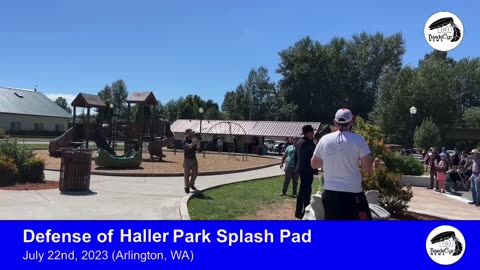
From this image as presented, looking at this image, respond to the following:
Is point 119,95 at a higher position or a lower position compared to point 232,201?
higher

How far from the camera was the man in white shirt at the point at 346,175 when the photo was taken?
486 cm

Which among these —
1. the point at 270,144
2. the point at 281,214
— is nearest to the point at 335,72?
the point at 270,144

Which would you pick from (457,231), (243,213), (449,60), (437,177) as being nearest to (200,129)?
(437,177)

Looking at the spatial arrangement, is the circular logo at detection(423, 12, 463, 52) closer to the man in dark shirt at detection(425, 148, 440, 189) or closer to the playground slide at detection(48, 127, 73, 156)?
the man in dark shirt at detection(425, 148, 440, 189)

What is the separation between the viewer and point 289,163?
12414mm

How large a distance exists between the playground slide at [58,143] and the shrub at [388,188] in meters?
19.0

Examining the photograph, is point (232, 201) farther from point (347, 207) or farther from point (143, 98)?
point (143, 98)

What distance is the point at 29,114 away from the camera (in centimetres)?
6862

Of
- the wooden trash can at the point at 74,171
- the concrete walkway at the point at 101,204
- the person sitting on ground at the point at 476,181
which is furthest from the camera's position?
the person sitting on ground at the point at 476,181

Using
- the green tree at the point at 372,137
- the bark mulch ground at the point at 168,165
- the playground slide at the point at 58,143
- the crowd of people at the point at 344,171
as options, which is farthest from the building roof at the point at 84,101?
the crowd of people at the point at 344,171

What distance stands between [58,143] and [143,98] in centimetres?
528

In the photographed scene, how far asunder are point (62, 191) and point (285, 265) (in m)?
8.01

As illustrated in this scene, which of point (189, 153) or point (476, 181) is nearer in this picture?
point (189, 153)

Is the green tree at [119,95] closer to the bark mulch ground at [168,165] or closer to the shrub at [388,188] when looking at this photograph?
the bark mulch ground at [168,165]
